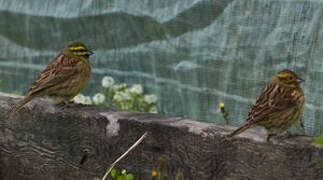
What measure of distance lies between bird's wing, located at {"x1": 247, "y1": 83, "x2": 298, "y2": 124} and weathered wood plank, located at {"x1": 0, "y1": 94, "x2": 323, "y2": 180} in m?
0.14

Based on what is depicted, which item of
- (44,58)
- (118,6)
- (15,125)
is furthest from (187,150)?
(44,58)

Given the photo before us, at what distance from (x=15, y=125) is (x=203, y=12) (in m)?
1.91

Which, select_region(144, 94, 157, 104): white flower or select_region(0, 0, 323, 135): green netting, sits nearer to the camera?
select_region(0, 0, 323, 135): green netting

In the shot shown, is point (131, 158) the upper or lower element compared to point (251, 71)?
lower

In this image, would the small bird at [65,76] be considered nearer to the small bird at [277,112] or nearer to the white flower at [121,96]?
the white flower at [121,96]

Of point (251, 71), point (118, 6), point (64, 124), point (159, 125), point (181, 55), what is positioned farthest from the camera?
point (118, 6)

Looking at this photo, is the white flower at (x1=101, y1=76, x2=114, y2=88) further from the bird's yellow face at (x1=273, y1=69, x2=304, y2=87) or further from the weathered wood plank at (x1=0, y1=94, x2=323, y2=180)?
the bird's yellow face at (x1=273, y1=69, x2=304, y2=87)

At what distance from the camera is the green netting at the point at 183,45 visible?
18.5 ft

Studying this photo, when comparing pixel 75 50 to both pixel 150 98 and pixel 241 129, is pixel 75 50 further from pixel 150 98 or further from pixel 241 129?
pixel 241 129

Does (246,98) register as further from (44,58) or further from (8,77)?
(8,77)

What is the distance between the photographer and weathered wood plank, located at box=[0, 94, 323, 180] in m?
4.57

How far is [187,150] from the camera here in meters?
4.93

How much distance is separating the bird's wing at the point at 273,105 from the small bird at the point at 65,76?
179 centimetres

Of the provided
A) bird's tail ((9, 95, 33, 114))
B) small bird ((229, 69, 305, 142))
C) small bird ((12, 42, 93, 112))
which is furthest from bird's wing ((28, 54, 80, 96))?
small bird ((229, 69, 305, 142))
